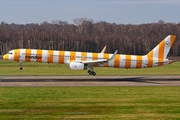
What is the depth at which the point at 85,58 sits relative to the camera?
2109 inches

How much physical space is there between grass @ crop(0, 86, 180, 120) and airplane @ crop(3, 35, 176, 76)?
1150 centimetres

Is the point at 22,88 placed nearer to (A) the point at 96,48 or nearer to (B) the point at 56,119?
(B) the point at 56,119

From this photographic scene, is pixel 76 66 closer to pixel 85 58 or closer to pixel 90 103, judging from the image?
pixel 85 58

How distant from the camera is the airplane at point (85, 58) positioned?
52.5 m

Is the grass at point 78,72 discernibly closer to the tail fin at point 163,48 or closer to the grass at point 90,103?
the tail fin at point 163,48

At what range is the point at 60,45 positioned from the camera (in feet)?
592

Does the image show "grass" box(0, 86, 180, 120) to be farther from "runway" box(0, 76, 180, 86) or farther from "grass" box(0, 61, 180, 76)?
"grass" box(0, 61, 180, 76)

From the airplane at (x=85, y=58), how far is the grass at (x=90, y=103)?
11496 millimetres

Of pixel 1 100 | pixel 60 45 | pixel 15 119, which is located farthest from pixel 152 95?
pixel 60 45

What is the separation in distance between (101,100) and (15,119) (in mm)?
9686

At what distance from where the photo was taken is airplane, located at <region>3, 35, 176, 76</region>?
5247 centimetres

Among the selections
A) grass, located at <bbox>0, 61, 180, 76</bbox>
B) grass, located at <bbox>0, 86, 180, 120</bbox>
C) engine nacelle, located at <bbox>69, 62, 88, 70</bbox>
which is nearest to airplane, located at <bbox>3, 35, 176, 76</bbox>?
engine nacelle, located at <bbox>69, 62, 88, 70</bbox>

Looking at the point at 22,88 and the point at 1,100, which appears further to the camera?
the point at 22,88

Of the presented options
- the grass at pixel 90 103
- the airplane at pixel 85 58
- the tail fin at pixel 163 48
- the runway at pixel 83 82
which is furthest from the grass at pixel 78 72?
the grass at pixel 90 103
